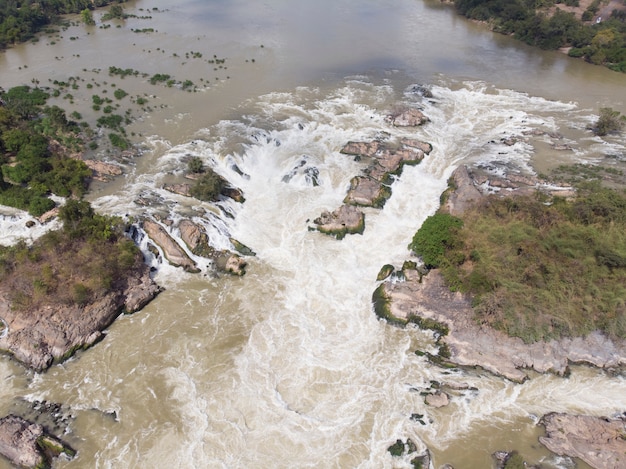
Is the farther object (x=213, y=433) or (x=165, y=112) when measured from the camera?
(x=165, y=112)

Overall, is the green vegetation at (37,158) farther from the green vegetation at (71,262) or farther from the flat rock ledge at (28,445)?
the flat rock ledge at (28,445)

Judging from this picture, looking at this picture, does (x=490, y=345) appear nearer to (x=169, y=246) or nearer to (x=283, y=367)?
(x=283, y=367)

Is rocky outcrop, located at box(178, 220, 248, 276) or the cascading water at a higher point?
rocky outcrop, located at box(178, 220, 248, 276)

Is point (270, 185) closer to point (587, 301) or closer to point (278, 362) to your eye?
point (278, 362)

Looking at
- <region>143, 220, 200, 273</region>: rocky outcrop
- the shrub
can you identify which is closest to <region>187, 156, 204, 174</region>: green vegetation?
<region>143, 220, 200, 273</region>: rocky outcrop

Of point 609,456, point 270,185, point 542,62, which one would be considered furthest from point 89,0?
point 609,456

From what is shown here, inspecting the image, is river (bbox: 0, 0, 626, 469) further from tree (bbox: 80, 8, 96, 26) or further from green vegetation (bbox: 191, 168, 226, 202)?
tree (bbox: 80, 8, 96, 26)
